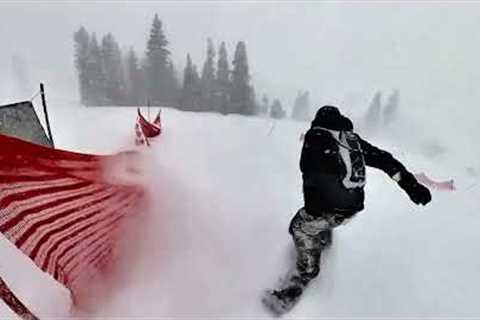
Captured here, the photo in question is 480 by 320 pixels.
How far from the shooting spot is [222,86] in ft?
136

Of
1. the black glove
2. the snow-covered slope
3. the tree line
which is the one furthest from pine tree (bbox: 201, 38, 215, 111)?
the black glove

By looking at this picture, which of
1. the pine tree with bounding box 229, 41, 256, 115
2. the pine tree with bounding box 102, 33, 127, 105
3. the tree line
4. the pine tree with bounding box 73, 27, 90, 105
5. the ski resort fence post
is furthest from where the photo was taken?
the pine tree with bounding box 102, 33, 127, 105

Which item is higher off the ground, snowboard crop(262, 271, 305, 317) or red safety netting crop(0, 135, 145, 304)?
red safety netting crop(0, 135, 145, 304)

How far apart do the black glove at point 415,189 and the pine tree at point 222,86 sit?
3381cm

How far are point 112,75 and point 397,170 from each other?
149 feet

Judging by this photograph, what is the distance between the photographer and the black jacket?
4852mm

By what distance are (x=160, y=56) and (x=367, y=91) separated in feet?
168

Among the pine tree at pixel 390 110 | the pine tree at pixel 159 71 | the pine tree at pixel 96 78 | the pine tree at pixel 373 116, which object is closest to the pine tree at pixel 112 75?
the pine tree at pixel 96 78

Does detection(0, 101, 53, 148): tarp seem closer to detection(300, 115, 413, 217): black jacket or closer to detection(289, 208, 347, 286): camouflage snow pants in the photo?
detection(289, 208, 347, 286): camouflage snow pants

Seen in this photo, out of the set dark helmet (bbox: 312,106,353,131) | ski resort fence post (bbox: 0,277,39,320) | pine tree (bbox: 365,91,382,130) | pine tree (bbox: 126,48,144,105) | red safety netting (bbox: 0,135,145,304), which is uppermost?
dark helmet (bbox: 312,106,353,131)

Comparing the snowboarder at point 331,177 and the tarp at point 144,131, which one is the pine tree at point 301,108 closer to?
the tarp at point 144,131

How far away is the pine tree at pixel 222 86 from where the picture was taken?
39.5 metres

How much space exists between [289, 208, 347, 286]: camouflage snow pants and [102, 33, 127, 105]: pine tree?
4400cm

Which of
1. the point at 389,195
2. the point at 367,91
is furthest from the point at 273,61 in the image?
the point at 389,195
